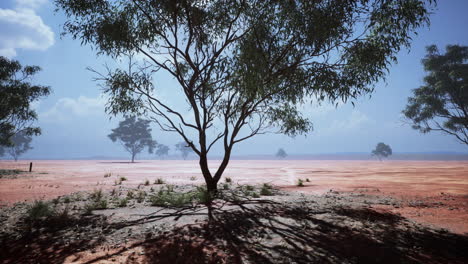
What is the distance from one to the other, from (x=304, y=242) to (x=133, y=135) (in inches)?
4195

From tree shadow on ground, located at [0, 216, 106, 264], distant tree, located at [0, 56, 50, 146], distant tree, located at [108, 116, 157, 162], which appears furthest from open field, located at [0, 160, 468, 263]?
distant tree, located at [108, 116, 157, 162]

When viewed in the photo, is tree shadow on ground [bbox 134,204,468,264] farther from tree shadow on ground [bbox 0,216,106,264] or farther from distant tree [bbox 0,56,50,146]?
distant tree [bbox 0,56,50,146]

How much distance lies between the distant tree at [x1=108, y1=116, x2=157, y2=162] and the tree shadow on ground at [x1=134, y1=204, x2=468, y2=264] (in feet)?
335

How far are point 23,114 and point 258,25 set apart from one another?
35283 millimetres

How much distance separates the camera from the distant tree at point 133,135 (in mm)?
102875

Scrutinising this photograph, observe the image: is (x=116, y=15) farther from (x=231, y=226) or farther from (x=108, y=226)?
(x=231, y=226)

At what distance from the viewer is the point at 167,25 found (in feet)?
45.0

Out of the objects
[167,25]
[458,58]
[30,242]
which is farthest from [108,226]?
[458,58]

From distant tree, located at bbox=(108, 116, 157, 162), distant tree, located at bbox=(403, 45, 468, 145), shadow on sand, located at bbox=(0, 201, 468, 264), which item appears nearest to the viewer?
shadow on sand, located at bbox=(0, 201, 468, 264)

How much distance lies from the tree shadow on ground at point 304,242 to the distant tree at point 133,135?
102 m

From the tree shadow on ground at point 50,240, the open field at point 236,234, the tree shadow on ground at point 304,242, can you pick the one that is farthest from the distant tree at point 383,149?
the tree shadow on ground at point 50,240

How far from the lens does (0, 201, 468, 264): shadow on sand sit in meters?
5.98

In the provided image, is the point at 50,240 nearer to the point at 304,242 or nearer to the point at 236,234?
the point at 236,234

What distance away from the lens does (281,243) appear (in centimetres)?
682
